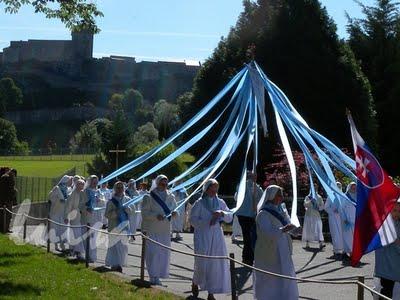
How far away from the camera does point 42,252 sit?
1638 centimetres

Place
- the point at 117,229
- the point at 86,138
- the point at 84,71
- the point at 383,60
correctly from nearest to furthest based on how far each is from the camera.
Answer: the point at 117,229, the point at 383,60, the point at 86,138, the point at 84,71

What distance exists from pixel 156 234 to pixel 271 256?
3848 millimetres

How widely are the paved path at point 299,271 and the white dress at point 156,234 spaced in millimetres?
354

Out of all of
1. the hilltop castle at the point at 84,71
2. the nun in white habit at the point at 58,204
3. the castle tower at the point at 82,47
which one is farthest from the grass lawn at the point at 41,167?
the castle tower at the point at 82,47

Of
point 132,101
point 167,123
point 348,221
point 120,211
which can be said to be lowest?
point 348,221

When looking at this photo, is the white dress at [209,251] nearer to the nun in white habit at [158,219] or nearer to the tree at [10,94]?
the nun in white habit at [158,219]

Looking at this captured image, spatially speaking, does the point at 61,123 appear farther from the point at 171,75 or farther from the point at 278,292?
the point at 278,292

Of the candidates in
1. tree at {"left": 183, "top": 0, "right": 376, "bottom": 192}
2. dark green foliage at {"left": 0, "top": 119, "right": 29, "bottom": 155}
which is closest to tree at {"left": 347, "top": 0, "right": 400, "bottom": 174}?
tree at {"left": 183, "top": 0, "right": 376, "bottom": 192}

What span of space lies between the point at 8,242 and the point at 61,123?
127m

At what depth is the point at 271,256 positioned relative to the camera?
Result: 31.8ft

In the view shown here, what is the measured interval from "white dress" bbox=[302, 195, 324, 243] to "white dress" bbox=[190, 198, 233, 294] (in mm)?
8439

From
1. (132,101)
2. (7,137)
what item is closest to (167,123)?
(7,137)

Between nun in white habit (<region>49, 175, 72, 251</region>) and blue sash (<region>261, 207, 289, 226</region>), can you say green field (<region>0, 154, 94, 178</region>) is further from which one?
blue sash (<region>261, 207, 289, 226</region>)

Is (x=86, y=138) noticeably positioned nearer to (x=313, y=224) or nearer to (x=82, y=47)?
(x=313, y=224)
